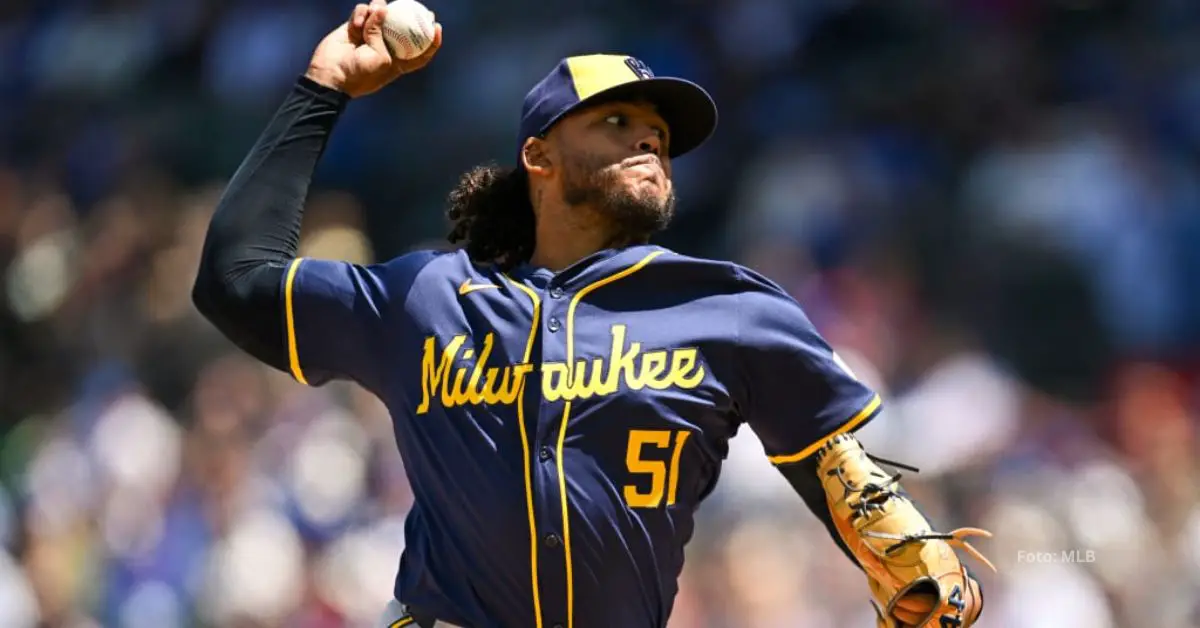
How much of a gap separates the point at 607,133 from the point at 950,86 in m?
4.11

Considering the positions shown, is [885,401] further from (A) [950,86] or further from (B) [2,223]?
(B) [2,223]

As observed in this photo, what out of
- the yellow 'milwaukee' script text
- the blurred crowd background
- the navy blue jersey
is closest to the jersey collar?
the navy blue jersey

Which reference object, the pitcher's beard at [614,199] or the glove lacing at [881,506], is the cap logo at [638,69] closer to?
the pitcher's beard at [614,199]

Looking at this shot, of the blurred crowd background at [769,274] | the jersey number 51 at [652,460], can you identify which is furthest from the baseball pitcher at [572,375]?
the blurred crowd background at [769,274]

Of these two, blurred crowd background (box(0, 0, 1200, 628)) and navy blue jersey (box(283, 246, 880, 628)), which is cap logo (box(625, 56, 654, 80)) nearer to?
navy blue jersey (box(283, 246, 880, 628))

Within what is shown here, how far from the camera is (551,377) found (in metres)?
2.83

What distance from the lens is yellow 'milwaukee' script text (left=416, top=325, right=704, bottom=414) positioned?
9.23ft

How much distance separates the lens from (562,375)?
2.83 metres

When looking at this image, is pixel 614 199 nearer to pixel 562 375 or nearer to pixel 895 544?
pixel 562 375

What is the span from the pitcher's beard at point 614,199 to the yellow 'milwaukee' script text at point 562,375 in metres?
0.30

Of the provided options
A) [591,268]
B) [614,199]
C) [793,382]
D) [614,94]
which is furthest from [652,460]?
[614,94]

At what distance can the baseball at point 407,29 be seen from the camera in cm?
312

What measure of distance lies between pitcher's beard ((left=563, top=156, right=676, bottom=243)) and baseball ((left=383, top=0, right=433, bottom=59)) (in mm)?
372

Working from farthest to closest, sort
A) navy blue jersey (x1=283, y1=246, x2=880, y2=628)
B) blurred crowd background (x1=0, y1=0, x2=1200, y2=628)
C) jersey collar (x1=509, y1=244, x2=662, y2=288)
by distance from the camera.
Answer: blurred crowd background (x1=0, y1=0, x2=1200, y2=628), jersey collar (x1=509, y1=244, x2=662, y2=288), navy blue jersey (x1=283, y1=246, x2=880, y2=628)
